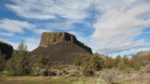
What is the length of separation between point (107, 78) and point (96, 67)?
81072mm

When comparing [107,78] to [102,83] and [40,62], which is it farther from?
[40,62]

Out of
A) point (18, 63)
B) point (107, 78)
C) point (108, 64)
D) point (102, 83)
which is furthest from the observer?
point (108, 64)

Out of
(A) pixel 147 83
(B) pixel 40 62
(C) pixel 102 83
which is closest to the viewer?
(A) pixel 147 83

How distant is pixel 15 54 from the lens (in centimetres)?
9531

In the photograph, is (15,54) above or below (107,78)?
above

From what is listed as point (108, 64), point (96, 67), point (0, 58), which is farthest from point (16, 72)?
point (108, 64)

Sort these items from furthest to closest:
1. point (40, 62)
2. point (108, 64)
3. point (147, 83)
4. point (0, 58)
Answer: point (40, 62), point (108, 64), point (0, 58), point (147, 83)

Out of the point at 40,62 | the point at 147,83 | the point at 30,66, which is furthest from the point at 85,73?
the point at 147,83

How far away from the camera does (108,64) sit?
429 ft

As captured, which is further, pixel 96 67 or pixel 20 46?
pixel 96 67

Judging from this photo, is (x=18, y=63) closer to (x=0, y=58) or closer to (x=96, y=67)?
(x=0, y=58)

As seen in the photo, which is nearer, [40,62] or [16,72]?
[16,72]

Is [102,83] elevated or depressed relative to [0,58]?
depressed

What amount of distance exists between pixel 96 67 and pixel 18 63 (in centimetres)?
3523
